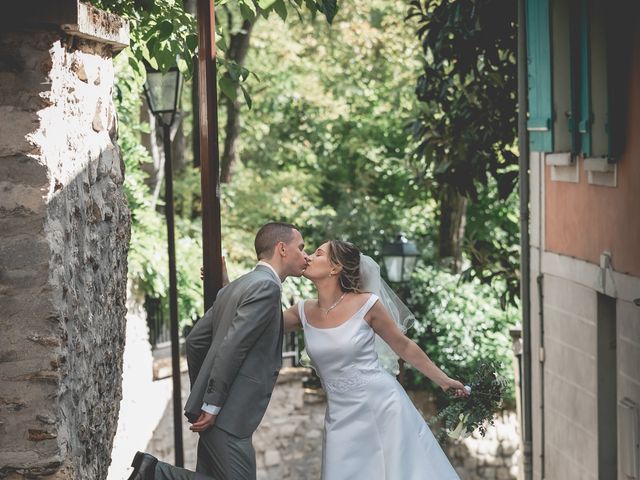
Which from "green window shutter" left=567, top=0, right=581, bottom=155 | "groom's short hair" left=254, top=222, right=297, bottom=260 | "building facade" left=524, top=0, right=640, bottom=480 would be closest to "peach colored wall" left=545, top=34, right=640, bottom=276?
"building facade" left=524, top=0, right=640, bottom=480

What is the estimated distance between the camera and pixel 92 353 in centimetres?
604

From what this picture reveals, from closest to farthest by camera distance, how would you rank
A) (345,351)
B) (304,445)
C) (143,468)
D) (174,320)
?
(143,468) → (345,351) → (174,320) → (304,445)

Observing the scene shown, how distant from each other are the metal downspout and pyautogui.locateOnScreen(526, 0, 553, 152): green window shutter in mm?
252

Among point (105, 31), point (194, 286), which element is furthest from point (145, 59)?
point (194, 286)

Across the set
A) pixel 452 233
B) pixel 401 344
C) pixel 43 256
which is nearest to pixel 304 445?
pixel 452 233

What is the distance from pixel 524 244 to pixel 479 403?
4.60m

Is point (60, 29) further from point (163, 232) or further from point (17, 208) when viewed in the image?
point (163, 232)

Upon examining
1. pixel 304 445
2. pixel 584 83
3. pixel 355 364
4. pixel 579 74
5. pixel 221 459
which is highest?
pixel 579 74

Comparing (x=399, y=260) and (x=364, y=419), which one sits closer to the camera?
(x=364, y=419)

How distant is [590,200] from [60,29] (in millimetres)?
6353

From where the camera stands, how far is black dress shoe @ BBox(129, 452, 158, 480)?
6793 millimetres

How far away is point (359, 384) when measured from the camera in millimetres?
8102

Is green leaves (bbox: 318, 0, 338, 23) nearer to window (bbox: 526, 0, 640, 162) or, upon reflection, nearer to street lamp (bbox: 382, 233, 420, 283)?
window (bbox: 526, 0, 640, 162)

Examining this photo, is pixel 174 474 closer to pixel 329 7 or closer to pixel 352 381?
pixel 352 381
